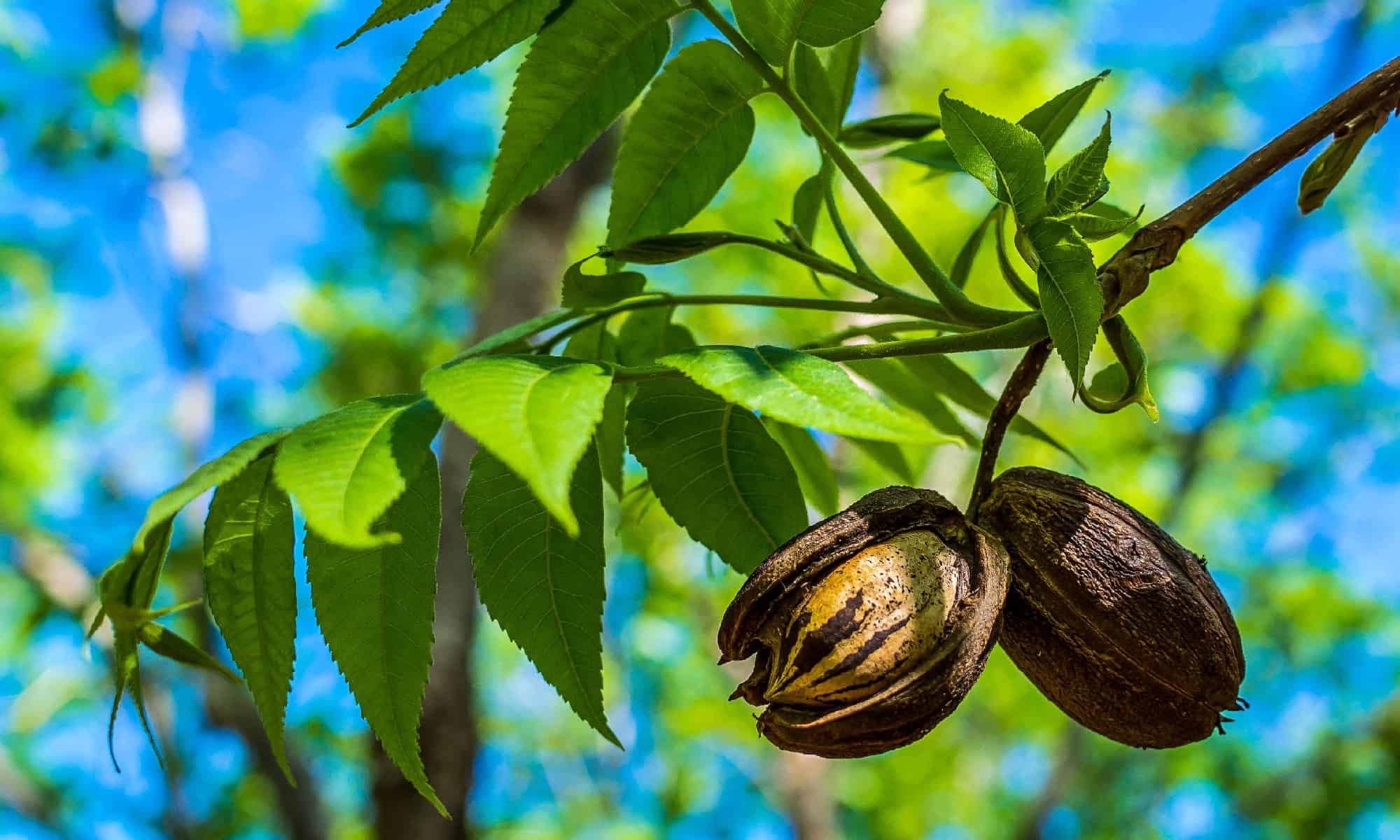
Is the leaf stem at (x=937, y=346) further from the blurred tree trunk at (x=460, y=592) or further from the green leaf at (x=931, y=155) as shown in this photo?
the blurred tree trunk at (x=460, y=592)

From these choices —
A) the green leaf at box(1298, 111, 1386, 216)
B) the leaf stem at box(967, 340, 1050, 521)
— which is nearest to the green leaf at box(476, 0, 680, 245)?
the leaf stem at box(967, 340, 1050, 521)

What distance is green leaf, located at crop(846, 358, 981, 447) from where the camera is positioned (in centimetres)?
166

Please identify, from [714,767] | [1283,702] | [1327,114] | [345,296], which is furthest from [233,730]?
[1283,702]

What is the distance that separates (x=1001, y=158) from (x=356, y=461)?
73 cm

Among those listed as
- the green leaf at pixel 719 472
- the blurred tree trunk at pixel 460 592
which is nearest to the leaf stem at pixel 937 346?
the green leaf at pixel 719 472

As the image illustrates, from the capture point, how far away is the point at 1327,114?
1293mm

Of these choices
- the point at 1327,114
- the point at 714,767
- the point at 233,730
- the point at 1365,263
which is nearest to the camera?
the point at 1327,114

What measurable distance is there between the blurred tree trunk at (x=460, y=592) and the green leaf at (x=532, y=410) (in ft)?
15.3

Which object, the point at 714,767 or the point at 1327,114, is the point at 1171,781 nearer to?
the point at 714,767

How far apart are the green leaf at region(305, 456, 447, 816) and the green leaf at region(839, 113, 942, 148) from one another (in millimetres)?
935

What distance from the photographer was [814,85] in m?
1.63

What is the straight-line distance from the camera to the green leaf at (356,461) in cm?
93

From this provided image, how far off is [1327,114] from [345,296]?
12409mm

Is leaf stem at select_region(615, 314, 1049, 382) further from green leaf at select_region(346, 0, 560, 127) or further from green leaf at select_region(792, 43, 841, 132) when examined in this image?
green leaf at select_region(792, 43, 841, 132)
